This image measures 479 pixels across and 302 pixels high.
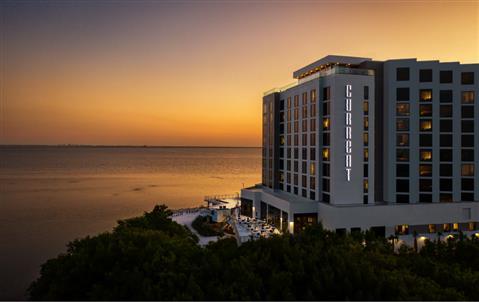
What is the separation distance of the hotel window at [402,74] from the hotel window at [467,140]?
12233mm

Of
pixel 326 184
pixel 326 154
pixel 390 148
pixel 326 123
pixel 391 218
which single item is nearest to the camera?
pixel 391 218

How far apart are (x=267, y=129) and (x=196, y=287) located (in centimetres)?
4995

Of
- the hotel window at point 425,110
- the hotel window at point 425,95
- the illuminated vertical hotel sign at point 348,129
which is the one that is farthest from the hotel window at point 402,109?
the illuminated vertical hotel sign at point 348,129

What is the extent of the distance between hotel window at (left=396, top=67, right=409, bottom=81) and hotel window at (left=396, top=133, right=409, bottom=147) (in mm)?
7963

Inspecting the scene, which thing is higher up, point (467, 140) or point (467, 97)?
point (467, 97)

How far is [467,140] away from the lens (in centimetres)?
4981

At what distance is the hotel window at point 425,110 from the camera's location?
49094 millimetres

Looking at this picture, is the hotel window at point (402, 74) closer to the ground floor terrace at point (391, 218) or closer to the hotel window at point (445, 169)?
the hotel window at point (445, 169)

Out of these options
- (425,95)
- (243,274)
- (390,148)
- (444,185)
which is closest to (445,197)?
(444,185)

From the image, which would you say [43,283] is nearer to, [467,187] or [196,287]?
[196,287]

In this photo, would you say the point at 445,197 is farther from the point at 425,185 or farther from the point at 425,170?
the point at 425,170

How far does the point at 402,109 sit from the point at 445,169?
35.1 feet

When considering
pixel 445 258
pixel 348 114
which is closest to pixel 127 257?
pixel 445 258

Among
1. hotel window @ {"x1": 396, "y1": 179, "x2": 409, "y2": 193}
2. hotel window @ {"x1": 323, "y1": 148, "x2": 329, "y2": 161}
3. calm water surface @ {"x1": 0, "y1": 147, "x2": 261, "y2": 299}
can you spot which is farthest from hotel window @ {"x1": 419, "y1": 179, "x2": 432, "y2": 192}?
calm water surface @ {"x1": 0, "y1": 147, "x2": 261, "y2": 299}
